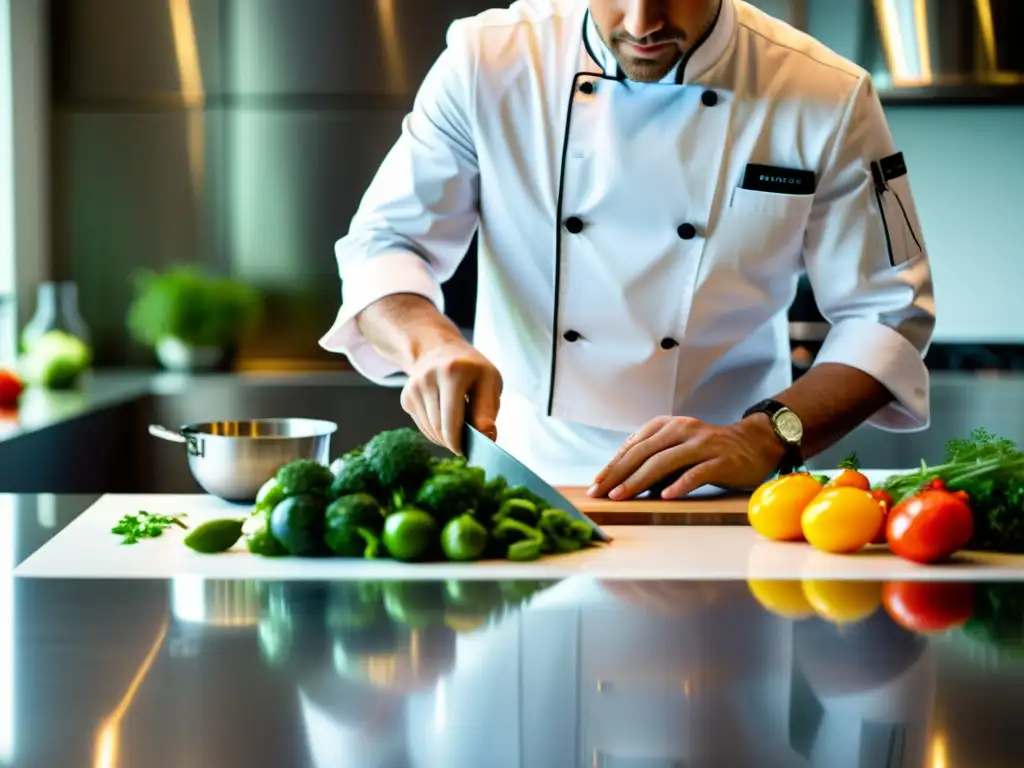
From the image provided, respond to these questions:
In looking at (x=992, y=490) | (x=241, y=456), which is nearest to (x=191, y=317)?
(x=241, y=456)

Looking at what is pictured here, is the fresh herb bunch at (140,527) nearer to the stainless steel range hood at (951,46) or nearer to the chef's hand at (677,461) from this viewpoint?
the chef's hand at (677,461)

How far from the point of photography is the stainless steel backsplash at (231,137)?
4004mm

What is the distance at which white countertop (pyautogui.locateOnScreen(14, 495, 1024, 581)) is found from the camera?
51.8 inches

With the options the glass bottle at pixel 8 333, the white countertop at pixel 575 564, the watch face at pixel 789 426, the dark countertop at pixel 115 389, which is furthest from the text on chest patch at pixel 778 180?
the glass bottle at pixel 8 333

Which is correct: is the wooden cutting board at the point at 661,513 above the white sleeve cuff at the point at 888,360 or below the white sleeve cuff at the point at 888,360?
below

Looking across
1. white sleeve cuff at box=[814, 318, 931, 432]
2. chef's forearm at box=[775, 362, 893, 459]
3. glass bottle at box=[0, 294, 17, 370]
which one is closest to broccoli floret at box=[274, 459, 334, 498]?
chef's forearm at box=[775, 362, 893, 459]

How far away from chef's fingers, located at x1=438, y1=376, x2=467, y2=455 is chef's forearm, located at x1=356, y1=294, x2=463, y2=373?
6.2 inches

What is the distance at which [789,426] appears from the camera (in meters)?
1.85

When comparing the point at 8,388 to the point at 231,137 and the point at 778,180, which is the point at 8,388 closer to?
the point at 231,137

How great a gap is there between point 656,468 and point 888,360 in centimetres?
49

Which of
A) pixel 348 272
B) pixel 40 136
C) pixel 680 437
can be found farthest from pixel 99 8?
pixel 680 437

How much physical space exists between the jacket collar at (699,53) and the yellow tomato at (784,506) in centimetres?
76

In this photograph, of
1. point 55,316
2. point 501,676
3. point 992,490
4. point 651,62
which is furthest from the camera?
point 55,316

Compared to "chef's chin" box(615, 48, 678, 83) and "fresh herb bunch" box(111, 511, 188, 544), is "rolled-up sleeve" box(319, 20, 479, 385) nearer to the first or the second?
"chef's chin" box(615, 48, 678, 83)
